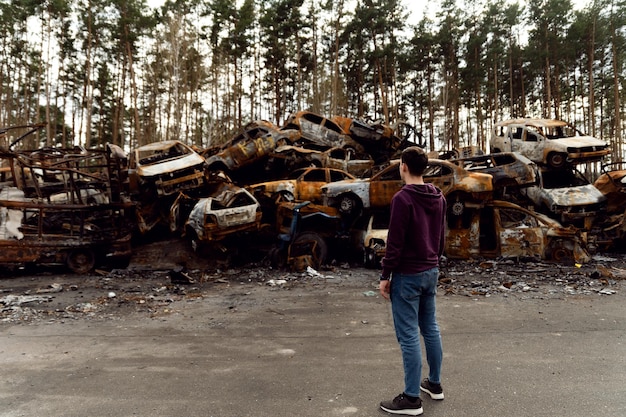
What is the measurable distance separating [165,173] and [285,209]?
3744mm

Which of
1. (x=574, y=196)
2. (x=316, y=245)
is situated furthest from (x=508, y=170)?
(x=316, y=245)

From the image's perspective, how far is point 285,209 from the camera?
30.8 feet

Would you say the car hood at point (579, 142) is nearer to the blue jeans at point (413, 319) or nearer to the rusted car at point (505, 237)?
the rusted car at point (505, 237)

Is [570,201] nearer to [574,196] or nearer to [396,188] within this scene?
[574,196]

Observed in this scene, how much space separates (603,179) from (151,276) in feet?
42.5

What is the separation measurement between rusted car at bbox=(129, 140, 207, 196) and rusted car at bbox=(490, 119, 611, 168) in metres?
10.1

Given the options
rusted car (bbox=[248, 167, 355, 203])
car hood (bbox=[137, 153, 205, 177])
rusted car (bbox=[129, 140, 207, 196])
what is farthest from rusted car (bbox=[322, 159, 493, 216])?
car hood (bbox=[137, 153, 205, 177])

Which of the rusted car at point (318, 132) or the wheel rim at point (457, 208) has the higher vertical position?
the rusted car at point (318, 132)

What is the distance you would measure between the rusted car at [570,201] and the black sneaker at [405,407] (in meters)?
9.08

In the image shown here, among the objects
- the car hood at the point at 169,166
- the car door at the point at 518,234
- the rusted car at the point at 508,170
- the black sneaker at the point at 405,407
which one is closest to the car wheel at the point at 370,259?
the car door at the point at 518,234

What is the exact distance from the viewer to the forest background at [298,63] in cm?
2645

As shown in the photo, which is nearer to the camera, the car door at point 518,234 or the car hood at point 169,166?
the car door at point 518,234

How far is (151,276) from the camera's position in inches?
347

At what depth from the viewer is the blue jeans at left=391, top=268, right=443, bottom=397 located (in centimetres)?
266
